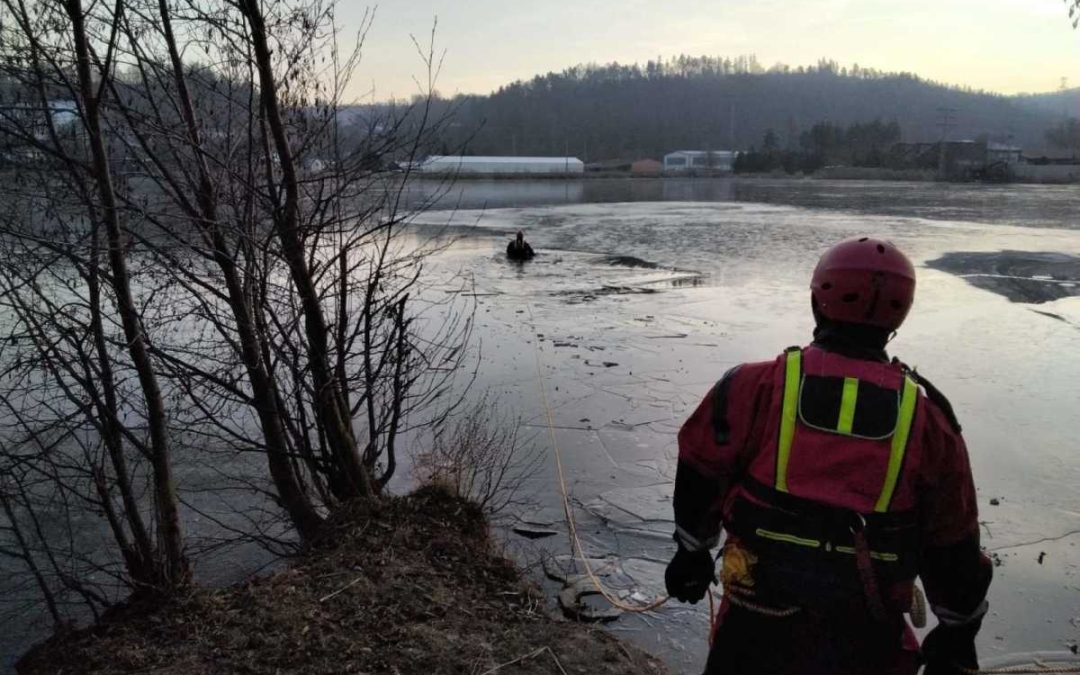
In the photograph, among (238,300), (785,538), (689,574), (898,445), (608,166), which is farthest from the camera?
(608,166)

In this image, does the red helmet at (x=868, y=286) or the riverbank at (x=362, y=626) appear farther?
the riverbank at (x=362, y=626)

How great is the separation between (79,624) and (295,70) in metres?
4.30

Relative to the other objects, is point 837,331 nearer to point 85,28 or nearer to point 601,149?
point 85,28

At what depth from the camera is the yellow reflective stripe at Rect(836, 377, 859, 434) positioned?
212 cm

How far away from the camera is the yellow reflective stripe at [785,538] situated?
7.16ft

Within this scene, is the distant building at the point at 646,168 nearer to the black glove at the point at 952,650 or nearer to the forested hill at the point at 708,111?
the forested hill at the point at 708,111

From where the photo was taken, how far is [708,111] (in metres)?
167

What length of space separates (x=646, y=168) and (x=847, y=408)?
118279 millimetres

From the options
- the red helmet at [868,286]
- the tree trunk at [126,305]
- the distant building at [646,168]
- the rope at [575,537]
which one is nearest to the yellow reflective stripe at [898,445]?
the red helmet at [868,286]

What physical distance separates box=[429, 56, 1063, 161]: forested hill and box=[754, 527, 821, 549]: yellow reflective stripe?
128 metres

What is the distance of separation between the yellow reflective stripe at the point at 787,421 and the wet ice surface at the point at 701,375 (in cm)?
322

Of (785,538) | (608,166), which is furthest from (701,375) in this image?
(608,166)

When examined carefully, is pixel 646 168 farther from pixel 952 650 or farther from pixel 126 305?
pixel 952 650

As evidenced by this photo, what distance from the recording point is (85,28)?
4340mm
